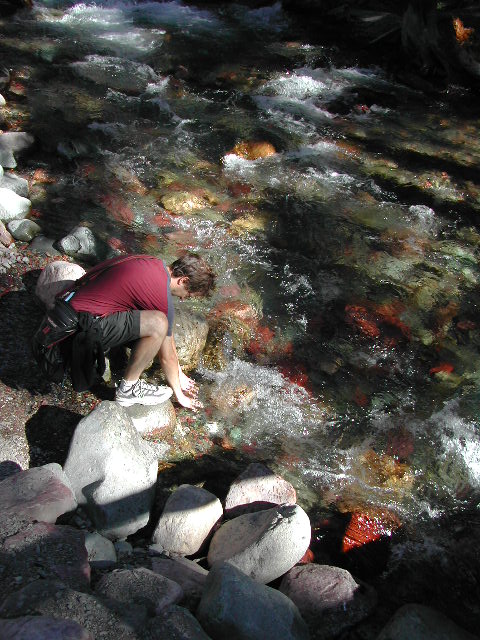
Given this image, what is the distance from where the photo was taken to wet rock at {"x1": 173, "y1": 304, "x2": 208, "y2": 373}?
15.1 ft

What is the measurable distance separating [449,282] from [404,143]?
3558mm

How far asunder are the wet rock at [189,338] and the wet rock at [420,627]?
7.87ft

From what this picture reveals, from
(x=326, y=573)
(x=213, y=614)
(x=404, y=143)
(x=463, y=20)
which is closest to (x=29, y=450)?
(x=213, y=614)

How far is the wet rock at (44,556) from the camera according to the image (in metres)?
2.53

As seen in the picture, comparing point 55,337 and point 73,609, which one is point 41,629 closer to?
point 73,609

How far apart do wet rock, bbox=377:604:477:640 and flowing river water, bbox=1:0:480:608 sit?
0.69 metres

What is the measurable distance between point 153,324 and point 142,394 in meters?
0.55

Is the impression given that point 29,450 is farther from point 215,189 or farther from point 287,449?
point 215,189

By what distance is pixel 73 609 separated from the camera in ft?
7.70

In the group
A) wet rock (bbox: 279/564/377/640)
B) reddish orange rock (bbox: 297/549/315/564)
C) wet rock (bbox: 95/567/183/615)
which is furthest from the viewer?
reddish orange rock (bbox: 297/549/315/564)

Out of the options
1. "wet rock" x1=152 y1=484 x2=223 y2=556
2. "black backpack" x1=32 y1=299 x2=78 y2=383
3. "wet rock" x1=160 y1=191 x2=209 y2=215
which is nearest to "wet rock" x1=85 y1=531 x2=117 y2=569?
"wet rock" x1=152 y1=484 x2=223 y2=556

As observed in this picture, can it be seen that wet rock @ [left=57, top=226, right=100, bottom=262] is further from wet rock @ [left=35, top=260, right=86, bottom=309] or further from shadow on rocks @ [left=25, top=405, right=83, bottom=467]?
shadow on rocks @ [left=25, top=405, right=83, bottom=467]

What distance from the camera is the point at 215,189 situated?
21.8 ft

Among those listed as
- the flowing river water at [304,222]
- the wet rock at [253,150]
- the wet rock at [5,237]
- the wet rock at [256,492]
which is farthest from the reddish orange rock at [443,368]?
the wet rock at [5,237]
